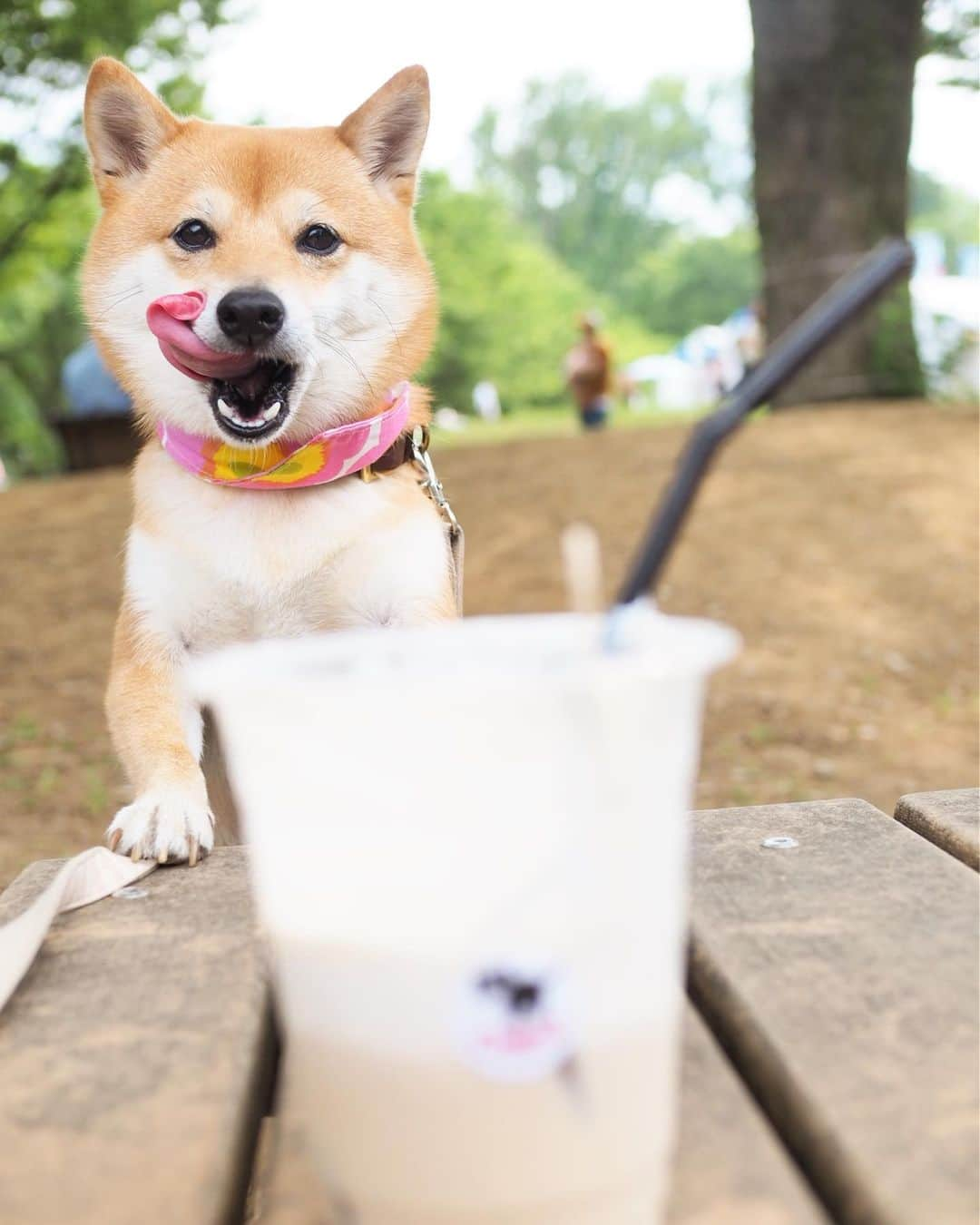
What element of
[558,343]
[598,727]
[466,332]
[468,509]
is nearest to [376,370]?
[598,727]

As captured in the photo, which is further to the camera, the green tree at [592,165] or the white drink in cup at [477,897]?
the green tree at [592,165]

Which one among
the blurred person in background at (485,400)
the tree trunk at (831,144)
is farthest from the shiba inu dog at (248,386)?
the blurred person in background at (485,400)

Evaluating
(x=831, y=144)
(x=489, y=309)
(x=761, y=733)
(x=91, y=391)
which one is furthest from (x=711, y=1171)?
(x=489, y=309)

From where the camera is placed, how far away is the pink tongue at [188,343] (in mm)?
1689

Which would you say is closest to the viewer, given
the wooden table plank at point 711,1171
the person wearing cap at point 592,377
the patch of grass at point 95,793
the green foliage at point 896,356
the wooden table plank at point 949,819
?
the wooden table plank at point 711,1171

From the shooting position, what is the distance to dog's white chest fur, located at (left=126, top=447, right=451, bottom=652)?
6.26 feet

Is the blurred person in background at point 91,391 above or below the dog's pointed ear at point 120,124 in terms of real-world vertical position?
below

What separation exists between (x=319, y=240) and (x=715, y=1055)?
5.15ft

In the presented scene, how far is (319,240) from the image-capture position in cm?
211

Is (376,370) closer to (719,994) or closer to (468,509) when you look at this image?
(719,994)

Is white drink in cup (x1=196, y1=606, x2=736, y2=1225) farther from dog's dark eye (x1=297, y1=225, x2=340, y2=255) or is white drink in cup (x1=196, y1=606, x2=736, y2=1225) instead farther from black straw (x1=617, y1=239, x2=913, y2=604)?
dog's dark eye (x1=297, y1=225, x2=340, y2=255)

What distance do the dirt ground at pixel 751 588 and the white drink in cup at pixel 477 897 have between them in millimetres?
3407

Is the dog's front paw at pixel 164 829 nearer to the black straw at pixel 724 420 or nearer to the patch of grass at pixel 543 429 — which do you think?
the black straw at pixel 724 420

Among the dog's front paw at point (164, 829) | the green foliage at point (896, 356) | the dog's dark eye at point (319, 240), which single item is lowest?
the green foliage at point (896, 356)
